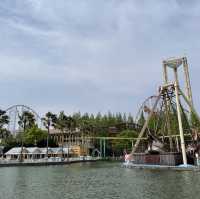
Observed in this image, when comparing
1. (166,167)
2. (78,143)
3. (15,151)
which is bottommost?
(166,167)

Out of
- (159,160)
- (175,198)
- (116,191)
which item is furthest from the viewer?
(159,160)

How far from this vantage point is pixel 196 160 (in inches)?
1983

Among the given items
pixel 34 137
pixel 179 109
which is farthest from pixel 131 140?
pixel 179 109

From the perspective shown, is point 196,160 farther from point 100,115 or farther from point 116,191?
point 100,115

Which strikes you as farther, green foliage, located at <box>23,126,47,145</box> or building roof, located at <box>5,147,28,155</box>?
green foliage, located at <box>23,126,47,145</box>

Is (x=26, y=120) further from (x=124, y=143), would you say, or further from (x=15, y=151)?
(x=124, y=143)

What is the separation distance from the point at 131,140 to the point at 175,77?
211ft

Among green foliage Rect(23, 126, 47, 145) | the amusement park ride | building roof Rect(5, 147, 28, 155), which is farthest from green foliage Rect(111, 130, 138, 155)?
the amusement park ride

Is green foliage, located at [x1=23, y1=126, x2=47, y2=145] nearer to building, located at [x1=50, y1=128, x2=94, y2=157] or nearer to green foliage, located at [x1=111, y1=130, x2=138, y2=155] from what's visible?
building, located at [x1=50, y1=128, x2=94, y2=157]

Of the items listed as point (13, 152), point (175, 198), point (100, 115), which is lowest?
point (175, 198)

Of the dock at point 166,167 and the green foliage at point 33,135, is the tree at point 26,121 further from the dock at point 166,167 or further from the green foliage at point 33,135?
the dock at point 166,167

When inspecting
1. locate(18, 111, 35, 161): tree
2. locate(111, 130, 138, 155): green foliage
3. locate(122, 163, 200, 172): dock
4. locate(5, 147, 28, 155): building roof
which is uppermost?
locate(18, 111, 35, 161): tree

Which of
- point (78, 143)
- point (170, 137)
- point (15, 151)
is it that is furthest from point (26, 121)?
point (170, 137)

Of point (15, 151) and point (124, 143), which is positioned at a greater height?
point (124, 143)
